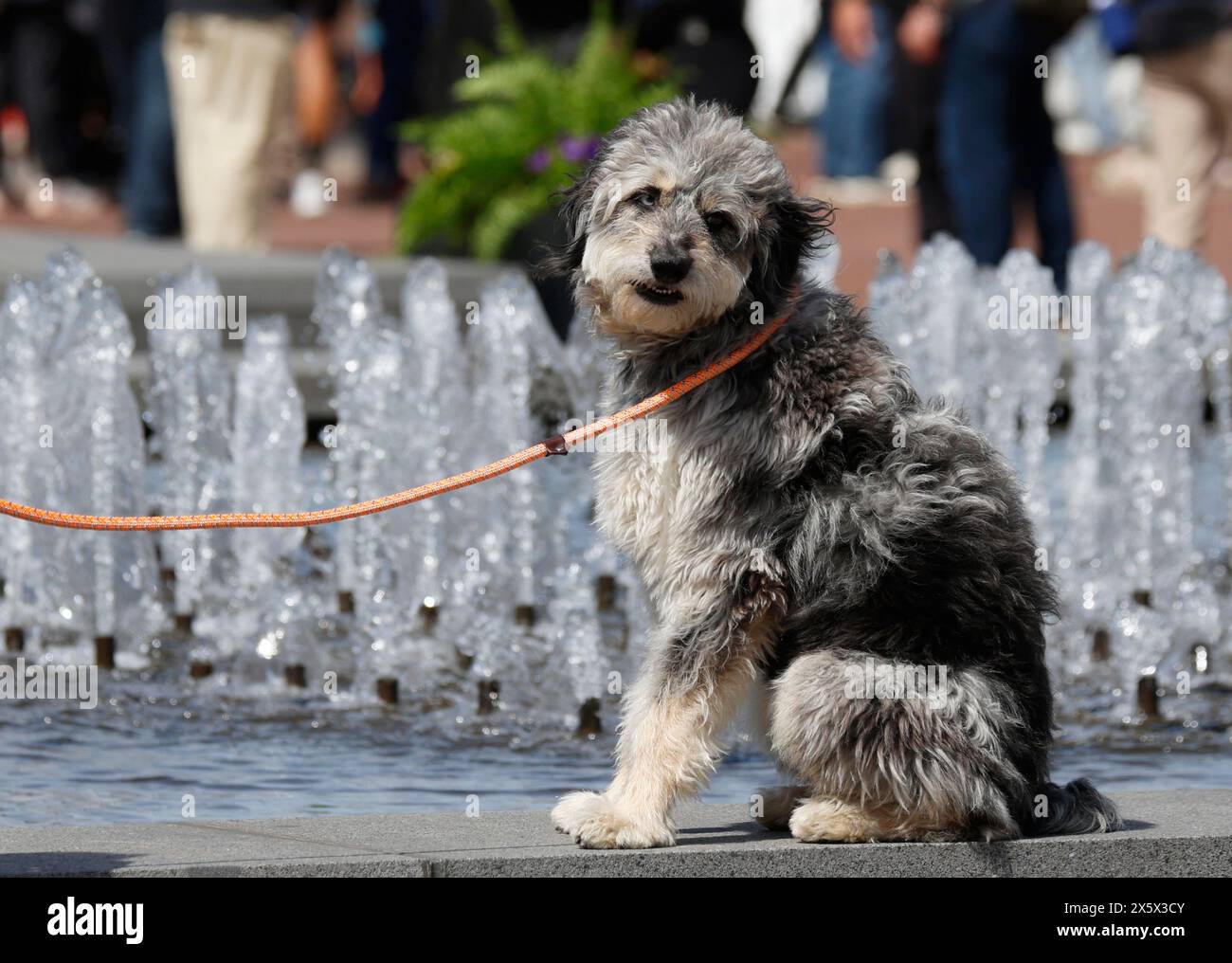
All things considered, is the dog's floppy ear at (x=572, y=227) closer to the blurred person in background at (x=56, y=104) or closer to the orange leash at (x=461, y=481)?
the orange leash at (x=461, y=481)

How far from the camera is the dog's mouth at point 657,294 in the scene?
506 centimetres

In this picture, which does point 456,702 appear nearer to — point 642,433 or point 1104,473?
point 642,433

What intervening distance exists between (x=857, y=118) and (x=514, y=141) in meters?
9.80

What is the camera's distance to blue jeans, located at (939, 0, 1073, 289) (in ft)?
43.7

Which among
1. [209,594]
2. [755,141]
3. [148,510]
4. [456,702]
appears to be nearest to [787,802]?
[755,141]

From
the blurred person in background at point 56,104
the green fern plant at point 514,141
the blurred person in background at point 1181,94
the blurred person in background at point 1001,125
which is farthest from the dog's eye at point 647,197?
the blurred person in background at point 56,104

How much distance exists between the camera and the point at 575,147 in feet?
44.2

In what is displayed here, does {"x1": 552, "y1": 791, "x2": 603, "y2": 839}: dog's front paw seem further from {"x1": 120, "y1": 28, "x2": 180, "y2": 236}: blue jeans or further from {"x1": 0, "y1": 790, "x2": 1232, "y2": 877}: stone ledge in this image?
{"x1": 120, "y1": 28, "x2": 180, "y2": 236}: blue jeans

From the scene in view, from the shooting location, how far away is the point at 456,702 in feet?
→ 24.1

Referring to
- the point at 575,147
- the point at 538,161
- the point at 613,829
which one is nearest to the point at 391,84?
the point at 538,161

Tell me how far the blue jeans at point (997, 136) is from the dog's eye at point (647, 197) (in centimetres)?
856

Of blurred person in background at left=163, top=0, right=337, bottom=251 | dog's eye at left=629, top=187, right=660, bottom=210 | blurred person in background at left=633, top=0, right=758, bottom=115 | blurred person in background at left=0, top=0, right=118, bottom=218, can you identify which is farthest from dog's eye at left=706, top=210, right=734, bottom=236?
blurred person in background at left=0, top=0, right=118, bottom=218

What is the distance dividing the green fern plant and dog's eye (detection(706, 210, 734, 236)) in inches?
325

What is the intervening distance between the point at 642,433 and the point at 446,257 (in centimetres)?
886
